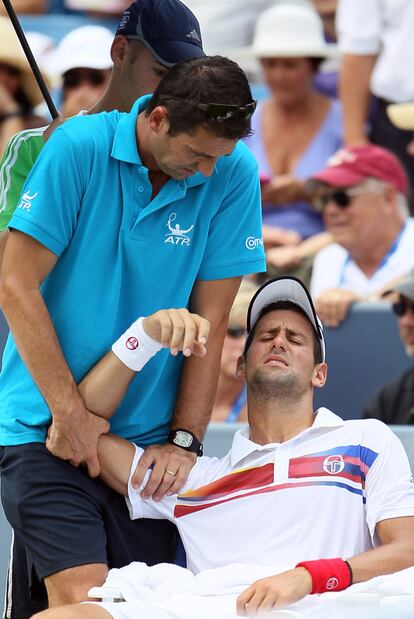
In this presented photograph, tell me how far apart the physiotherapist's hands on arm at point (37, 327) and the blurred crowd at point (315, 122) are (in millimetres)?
2388

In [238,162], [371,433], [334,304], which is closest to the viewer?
[238,162]

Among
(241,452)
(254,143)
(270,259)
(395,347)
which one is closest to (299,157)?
(254,143)

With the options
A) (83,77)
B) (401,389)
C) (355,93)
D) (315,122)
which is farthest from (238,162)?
(83,77)

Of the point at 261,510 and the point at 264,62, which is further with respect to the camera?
the point at 264,62

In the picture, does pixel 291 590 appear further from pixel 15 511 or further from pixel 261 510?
pixel 15 511

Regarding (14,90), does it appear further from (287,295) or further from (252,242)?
(252,242)

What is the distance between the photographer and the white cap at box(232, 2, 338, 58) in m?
7.33

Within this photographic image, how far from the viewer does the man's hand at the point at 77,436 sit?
368cm

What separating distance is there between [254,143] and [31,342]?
3.87 metres

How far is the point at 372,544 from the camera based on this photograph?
3.93 meters

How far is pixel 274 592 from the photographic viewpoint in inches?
138

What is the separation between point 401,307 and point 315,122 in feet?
5.30

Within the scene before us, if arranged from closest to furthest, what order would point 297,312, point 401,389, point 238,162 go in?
point 238,162
point 297,312
point 401,389

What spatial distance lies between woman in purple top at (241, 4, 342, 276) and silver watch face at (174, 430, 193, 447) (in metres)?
3.01
